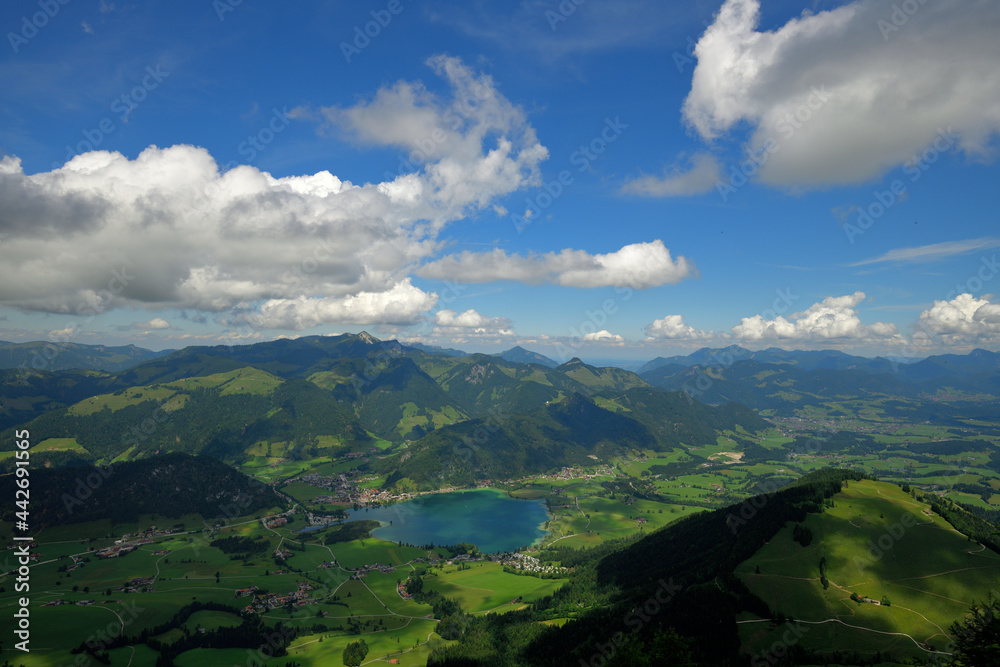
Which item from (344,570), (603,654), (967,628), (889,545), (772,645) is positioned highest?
(967,628)

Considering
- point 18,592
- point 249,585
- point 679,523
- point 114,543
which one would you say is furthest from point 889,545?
point 114,543

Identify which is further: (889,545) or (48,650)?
(48,650)

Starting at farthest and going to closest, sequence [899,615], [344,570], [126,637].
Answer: [344,570] → [126,637] → [899,615]

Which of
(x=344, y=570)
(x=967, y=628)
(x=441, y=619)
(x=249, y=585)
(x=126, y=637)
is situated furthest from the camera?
(x=344, y=570)

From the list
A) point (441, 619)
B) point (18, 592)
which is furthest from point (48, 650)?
point (441, 619)

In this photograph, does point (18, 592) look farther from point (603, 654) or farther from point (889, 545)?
point (889, 545)

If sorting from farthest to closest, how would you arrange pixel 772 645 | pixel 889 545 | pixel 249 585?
pixel 249 585 → pixel 889 545 → pixel 772 645

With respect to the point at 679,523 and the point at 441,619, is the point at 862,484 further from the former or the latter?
the point at 441,619

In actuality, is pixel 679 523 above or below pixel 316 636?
above

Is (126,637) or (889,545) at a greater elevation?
(889,545)
